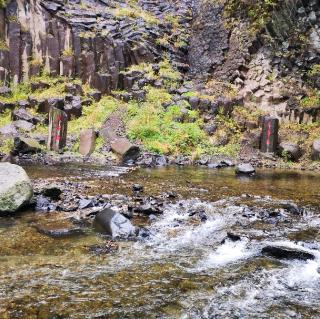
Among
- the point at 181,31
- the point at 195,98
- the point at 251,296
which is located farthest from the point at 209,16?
the point at 251,296

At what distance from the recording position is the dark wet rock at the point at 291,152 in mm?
21000

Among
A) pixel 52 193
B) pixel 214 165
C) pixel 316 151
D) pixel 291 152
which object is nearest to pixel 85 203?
pixel 52 193

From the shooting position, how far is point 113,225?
7691mm

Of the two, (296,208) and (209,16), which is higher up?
(209,16)

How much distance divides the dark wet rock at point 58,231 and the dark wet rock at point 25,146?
1118 centimetres

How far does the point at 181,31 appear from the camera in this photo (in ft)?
108

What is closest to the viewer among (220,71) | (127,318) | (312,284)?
(127,318)

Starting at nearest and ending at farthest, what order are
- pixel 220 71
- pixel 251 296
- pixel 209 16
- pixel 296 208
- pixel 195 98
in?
pixel 251 296 → pixel 296 208 → pixel 195 98 → pixel 220 71 → pixel 209 16

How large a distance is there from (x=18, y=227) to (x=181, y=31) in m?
27.9

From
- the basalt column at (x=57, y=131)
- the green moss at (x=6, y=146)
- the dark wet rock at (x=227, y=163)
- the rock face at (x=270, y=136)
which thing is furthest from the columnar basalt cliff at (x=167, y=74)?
the dark wet rock at (x=227, y=163)

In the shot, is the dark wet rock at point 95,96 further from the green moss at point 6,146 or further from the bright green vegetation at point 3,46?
the green moss at point 6,146

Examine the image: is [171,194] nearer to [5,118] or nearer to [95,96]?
[5,118]

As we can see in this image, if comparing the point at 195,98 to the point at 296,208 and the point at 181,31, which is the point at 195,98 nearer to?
the point at 181,31

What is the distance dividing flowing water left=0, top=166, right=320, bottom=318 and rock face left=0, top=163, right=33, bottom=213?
0.95 ft
